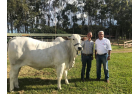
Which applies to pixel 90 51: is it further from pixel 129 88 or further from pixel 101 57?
pixel 129 88

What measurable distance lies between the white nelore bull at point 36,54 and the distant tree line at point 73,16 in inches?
1221

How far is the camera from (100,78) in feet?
16.5

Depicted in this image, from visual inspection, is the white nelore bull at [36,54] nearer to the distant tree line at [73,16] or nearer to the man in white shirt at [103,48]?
the man in white shirt at [103,48]

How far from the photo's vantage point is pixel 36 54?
12.5 feet

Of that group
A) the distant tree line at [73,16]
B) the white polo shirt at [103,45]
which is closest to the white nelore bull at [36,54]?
the white polo shirt at [103,45]

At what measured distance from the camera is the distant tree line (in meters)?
32.8

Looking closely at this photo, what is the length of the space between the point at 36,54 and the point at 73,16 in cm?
4303

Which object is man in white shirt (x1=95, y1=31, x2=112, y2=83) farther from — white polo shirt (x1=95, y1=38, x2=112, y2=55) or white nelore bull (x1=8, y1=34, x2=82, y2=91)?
white nelore bull (x1=8, y1=34, x2=82, y2=91)

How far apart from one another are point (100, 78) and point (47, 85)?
2.43m

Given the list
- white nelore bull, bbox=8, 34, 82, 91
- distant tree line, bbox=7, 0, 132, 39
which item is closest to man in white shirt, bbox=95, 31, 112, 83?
white nelore bull, bbox=8, 34, 82, 91

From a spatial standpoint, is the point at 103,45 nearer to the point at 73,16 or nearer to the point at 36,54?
the point at 36,54

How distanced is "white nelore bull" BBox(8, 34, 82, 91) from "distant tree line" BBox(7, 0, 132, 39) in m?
31.0

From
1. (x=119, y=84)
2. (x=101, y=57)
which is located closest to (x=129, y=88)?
(x=119, y=84)

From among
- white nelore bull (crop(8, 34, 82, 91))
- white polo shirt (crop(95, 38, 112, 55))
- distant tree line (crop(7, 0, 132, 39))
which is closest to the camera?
white nelore bull (crop(8, 34, 82, 91))
